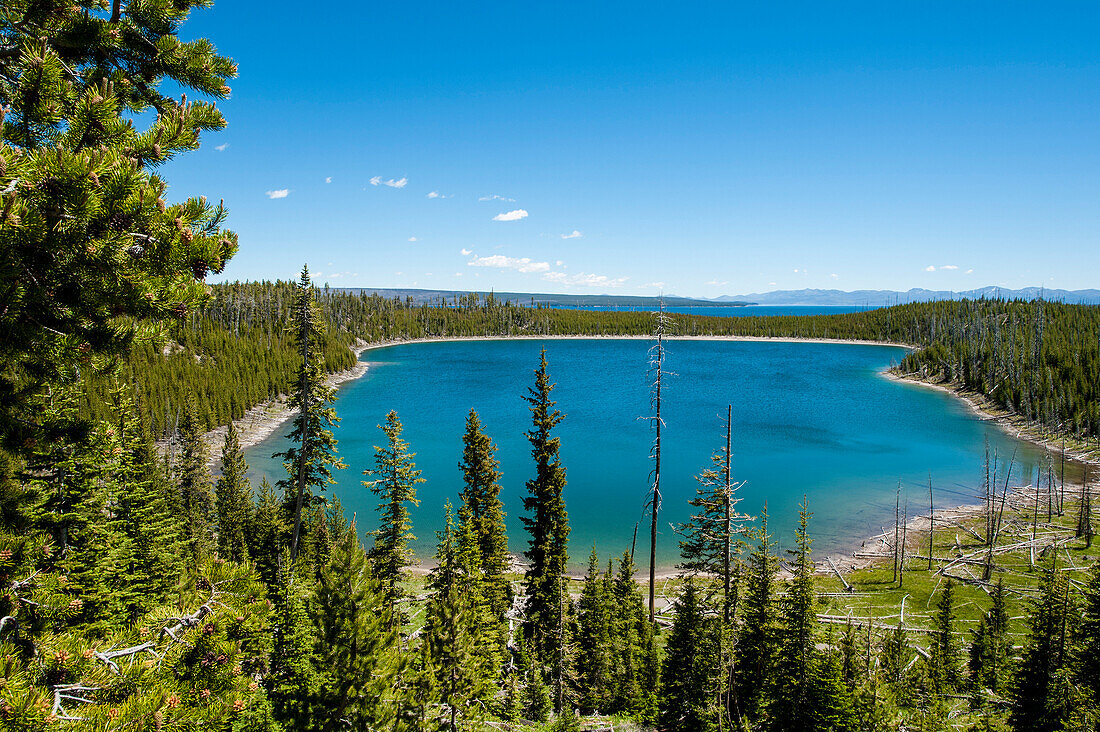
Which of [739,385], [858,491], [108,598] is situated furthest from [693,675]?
[739,385]

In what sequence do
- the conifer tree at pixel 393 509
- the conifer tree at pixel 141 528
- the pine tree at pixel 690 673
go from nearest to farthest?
the pine tree at pixel 690 673
the conifer tree at pixel 141 528
the conifer tree at pixel 393 509

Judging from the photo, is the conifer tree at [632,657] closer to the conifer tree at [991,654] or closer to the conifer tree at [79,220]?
the conifer tree at [991,654]

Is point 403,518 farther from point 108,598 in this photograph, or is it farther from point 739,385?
point 739,385

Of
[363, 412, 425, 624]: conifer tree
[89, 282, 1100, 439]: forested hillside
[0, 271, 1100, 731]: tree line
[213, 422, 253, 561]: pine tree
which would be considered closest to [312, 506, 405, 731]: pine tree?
[0, 271, 1100, 731]: tree line

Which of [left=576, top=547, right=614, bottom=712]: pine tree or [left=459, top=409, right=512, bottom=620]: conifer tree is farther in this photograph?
[left=459, top=409, right=512, bottom=620]: conifer tree

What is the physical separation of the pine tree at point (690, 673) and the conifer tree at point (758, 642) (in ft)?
4.33

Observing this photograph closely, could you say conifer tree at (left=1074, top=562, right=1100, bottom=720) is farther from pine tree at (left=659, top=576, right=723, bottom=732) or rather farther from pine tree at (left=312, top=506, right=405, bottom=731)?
pine tree at (left=312, top=506, right=405, bottom=731)

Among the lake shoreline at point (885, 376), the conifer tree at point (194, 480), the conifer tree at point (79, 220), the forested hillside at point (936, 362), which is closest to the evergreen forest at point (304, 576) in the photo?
the conifer tree at point (79, 220)

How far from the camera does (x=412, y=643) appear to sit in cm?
2275

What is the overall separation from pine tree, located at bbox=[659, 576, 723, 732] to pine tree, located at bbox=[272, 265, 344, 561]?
15241 mm

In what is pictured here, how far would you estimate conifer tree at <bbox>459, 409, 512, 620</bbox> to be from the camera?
25797 mm

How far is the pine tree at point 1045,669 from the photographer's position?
53.0 feet

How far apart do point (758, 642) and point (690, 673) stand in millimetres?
2694

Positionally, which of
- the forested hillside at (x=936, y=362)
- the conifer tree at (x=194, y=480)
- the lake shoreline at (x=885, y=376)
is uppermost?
the forested hillside at (x=936, y=362)
